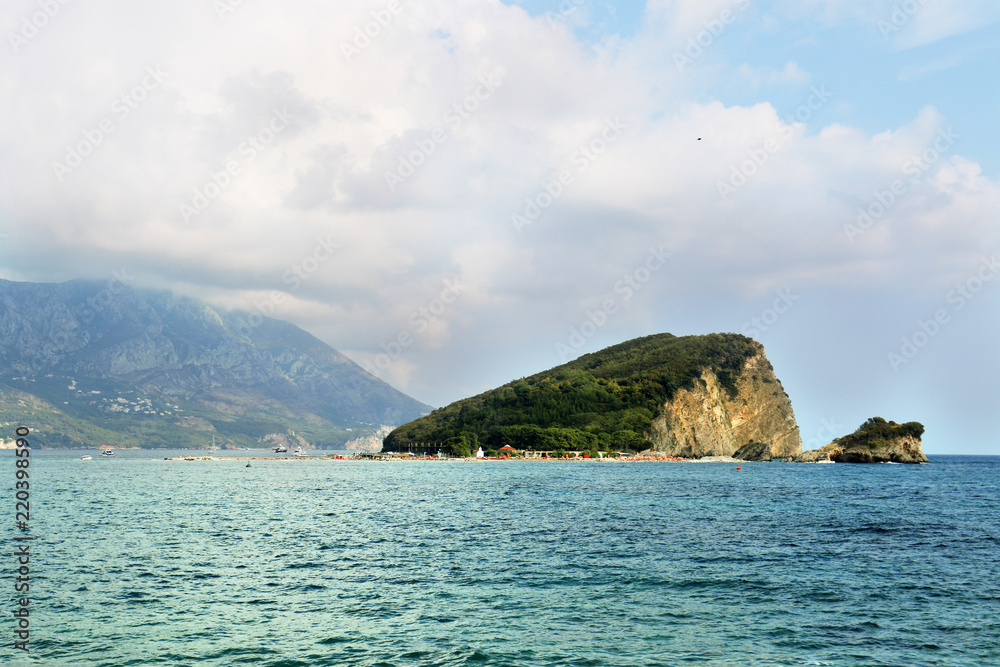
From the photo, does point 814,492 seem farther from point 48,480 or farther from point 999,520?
point 48,480

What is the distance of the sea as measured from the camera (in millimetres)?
21500

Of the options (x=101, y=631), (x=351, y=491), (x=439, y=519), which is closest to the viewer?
(x=101, y=631)

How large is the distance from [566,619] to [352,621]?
8.19m

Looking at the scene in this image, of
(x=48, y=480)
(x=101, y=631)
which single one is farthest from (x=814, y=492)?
(x=48, y=480)

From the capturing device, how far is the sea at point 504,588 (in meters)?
21.5

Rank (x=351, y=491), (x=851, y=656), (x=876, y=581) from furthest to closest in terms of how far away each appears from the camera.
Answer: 1. (x=351, y=491)
2. (x=876, y=581)
3. (x=851, y=656)

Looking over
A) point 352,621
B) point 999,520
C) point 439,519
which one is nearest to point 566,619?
point 352,621

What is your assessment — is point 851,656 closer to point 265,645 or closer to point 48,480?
point 265,645

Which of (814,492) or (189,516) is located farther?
(814,492)

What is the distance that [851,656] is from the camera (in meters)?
21.2

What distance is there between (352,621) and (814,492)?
80634 millimetres

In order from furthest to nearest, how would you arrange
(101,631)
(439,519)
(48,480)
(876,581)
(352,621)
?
(48,480) < (439,519) < (876,581) < (352,621) < (101,631)

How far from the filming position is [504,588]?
29.9 meters

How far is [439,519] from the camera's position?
54.8m
